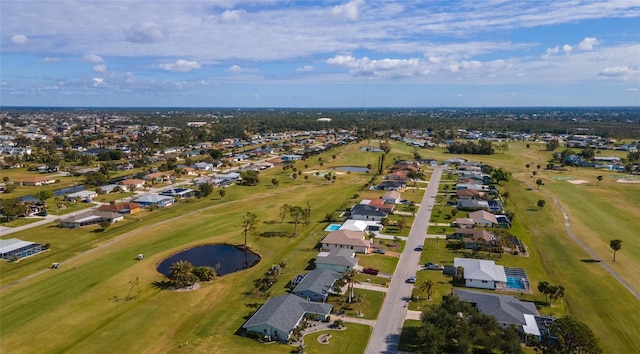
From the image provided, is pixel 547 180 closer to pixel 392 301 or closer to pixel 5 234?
pixel 392 301

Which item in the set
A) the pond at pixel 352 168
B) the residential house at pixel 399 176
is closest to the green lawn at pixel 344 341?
the residential house at pixel 399 176

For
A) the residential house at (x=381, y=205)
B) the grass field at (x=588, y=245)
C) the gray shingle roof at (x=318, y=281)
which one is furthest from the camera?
the residential house at (x=381, y=205)

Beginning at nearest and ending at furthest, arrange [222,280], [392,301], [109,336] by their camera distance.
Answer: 1. [109,336]
2. [392,301]
3. [222,280]

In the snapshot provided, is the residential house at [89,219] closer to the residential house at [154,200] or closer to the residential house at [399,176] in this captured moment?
the residential house at [154,200]

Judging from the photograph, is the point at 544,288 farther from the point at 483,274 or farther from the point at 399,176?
the point at 399,176

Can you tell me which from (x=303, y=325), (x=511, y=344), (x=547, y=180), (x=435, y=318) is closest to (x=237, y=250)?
(x=303, y=325)

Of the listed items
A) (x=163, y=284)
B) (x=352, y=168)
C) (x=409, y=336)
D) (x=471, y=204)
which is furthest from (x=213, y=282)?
(x=352, y=168)

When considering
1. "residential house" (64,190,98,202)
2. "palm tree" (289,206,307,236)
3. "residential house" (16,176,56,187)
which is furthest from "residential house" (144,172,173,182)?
"palm tree" (289,206,307,236)
